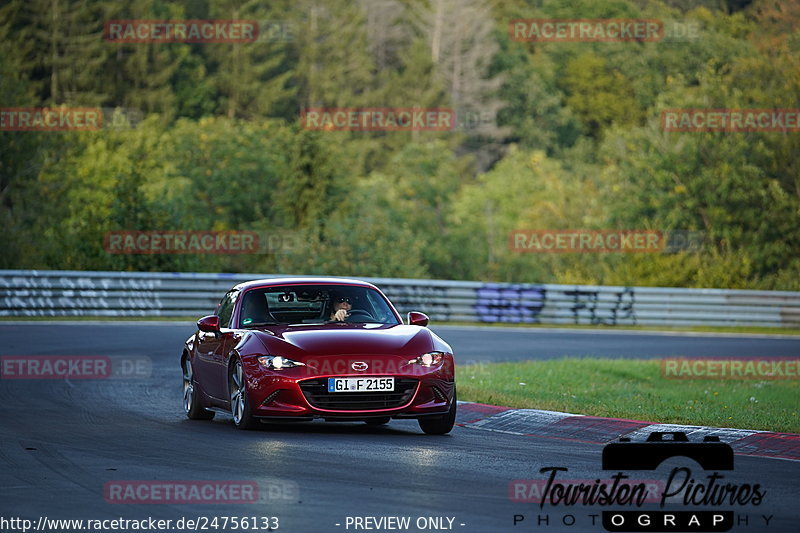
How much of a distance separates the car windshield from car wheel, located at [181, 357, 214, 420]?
1.07m

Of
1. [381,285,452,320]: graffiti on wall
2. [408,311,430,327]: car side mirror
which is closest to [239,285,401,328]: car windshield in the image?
[408,311,430,327]: car side mirror

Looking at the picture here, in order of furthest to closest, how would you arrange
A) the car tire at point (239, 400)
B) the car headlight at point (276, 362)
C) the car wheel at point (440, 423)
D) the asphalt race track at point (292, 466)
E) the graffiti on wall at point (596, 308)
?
1. the graffiti on wall at point (596, 308)
2. the car wheel at point (440, 423)
3. the car tire at point (239, 400)
4. the car headlight at point (276, 362)
5. the asphalt race track at point (292, 466)

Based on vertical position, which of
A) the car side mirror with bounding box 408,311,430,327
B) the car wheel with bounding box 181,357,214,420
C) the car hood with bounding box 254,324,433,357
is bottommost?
the car wheel with bounding box 181,357,214,420

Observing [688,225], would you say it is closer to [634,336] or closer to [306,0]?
[634,336]

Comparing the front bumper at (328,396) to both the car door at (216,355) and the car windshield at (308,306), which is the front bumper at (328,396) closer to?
the car door at (216,355)

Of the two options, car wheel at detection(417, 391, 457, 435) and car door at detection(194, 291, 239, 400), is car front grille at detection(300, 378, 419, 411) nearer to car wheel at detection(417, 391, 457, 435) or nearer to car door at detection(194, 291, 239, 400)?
car wheel at detection(417, 391, 457, 435)

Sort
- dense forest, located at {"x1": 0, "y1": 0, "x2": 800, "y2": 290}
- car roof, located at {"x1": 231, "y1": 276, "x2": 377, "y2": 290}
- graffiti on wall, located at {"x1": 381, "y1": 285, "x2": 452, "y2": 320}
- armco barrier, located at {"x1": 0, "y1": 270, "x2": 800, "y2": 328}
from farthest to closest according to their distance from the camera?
1. dense forest, located at {"x1": 0, "y1": 0, "x2": 800, "y2": 290}
2. graffiti on wall, located at {"x1": 381, "y1": 285, "x2": 452, "y2": 320}
3. armco barrier, located at {"x1": 0, "y1": 270, "x2": 800, "y2": 328}
4. car roof, located at {"x1": 231, "y1": 276, "x2": 377, "y2": 290}

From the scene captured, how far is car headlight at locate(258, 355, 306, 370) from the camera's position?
1302cm

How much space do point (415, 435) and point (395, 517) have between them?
4706 mm

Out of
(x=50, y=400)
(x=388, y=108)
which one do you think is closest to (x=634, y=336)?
(x=50, y=400)

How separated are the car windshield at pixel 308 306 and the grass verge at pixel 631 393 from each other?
7.72 feet

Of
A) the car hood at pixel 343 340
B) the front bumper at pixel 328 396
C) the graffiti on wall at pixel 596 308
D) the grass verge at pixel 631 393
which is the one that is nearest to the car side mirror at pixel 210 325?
the car hood at pixel 343 340

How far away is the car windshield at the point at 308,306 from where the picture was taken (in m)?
14.2

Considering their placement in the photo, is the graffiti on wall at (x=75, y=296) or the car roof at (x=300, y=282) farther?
the graffiti on wall at (x=75, y=296)
